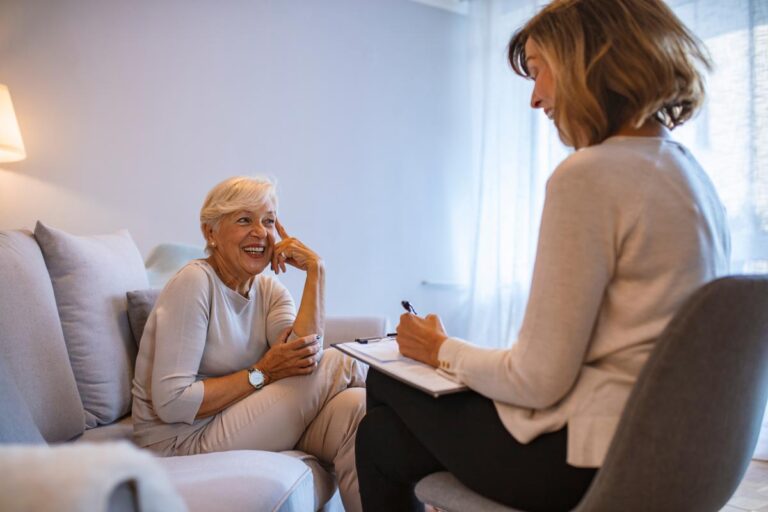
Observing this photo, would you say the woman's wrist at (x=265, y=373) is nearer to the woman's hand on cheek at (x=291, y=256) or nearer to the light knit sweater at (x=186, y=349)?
the light knit sweater at (x=186, y=349)

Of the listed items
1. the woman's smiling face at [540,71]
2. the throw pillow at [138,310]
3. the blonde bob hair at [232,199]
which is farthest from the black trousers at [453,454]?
the throw pillow at [138,310]

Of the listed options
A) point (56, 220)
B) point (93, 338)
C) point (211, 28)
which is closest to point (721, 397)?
point (93, 338)

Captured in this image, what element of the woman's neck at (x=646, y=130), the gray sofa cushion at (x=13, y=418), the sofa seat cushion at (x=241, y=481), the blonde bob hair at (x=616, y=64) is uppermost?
the blonde bob hair at (x=616, y=64)

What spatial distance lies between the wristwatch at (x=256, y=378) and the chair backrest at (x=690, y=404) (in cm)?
88

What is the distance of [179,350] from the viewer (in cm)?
138

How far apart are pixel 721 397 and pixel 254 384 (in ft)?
3.38

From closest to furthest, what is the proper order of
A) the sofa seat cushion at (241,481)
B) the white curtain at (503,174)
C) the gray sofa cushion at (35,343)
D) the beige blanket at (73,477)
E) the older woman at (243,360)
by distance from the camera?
the beige blanket at (73,477), the sofa seat cushion at (241,481), the gray sofa cushion at (35,343), the older woman at (243,360), the white curtain at (503,174)

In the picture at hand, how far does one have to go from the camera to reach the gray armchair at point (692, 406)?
72cm

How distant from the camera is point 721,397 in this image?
2.56 ft

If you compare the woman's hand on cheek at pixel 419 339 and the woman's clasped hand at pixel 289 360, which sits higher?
the woman's hand on cheek at pixel 419 339

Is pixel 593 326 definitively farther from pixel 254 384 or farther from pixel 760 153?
pixel 760 153

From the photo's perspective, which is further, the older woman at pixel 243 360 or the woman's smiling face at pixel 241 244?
the woman's smiling face at pixel 241 244

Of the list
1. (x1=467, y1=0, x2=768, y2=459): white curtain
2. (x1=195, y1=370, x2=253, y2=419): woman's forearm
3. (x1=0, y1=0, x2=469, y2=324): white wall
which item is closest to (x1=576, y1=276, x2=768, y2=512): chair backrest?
(x1=195, y1=370, x2=253, y2=419): woman's forearm

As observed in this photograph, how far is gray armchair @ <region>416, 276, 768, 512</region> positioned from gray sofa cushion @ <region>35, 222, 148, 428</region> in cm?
123
